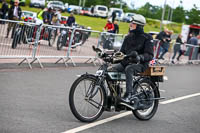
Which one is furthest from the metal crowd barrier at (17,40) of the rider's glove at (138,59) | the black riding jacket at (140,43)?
the rider's glove at (138,59)

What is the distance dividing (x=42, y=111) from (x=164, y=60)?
1666 cm

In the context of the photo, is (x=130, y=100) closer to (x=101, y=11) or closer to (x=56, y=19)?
(x=56, y=19)

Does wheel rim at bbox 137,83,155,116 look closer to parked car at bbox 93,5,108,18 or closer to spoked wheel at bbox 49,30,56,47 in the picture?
spoked wheel at bbox 49,30,56,47

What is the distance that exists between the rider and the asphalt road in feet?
2.15

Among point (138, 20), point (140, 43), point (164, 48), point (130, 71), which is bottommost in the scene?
point (164, 48)

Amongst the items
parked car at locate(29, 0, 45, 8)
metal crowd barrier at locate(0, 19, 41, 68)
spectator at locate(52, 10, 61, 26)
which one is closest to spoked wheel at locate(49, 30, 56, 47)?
metal crowd barrier at locate(0, 19, 41, 68)

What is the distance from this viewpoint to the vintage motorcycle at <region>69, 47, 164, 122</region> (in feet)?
22.4

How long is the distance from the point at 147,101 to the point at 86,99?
134 centimetres

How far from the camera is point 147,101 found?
25.6 feet

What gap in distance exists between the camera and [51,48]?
14.6 metres

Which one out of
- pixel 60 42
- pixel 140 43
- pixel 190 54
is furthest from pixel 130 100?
pixel 190 54

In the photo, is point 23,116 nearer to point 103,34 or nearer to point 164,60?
point 103,34

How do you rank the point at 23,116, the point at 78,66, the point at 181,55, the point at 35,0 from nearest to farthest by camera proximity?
the point at 23,116, the point at 78,66, the point at 181,55, the point at 35,0

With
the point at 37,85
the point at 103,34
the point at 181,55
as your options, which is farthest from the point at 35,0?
the point at 37,85
